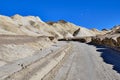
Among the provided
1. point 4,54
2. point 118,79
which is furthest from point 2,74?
point 4,54

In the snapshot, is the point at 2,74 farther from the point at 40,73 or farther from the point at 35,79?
the point at 40,73

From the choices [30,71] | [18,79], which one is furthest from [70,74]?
[18,79]

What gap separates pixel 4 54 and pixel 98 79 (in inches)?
300

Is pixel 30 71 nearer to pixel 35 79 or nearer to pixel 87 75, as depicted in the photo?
pixel 35 79

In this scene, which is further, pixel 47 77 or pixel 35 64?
pixel 35 64

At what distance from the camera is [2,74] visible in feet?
42.1

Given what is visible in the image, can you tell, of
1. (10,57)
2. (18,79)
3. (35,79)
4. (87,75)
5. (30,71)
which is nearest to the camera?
(18,79)

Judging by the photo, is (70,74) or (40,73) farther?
(70,74)

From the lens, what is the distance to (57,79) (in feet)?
49.0

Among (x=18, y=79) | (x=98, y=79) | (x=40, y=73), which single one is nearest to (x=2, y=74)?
(x=18, y=79)

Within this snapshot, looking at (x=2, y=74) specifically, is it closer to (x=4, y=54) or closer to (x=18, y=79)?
(x=18, y=79)

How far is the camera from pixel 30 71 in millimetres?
14711

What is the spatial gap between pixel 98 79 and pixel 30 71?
11.9 feet

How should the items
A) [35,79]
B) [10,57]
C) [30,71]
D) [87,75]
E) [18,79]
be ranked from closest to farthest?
[18,79], [35,79], [30,71], [87,75], [10,57]
